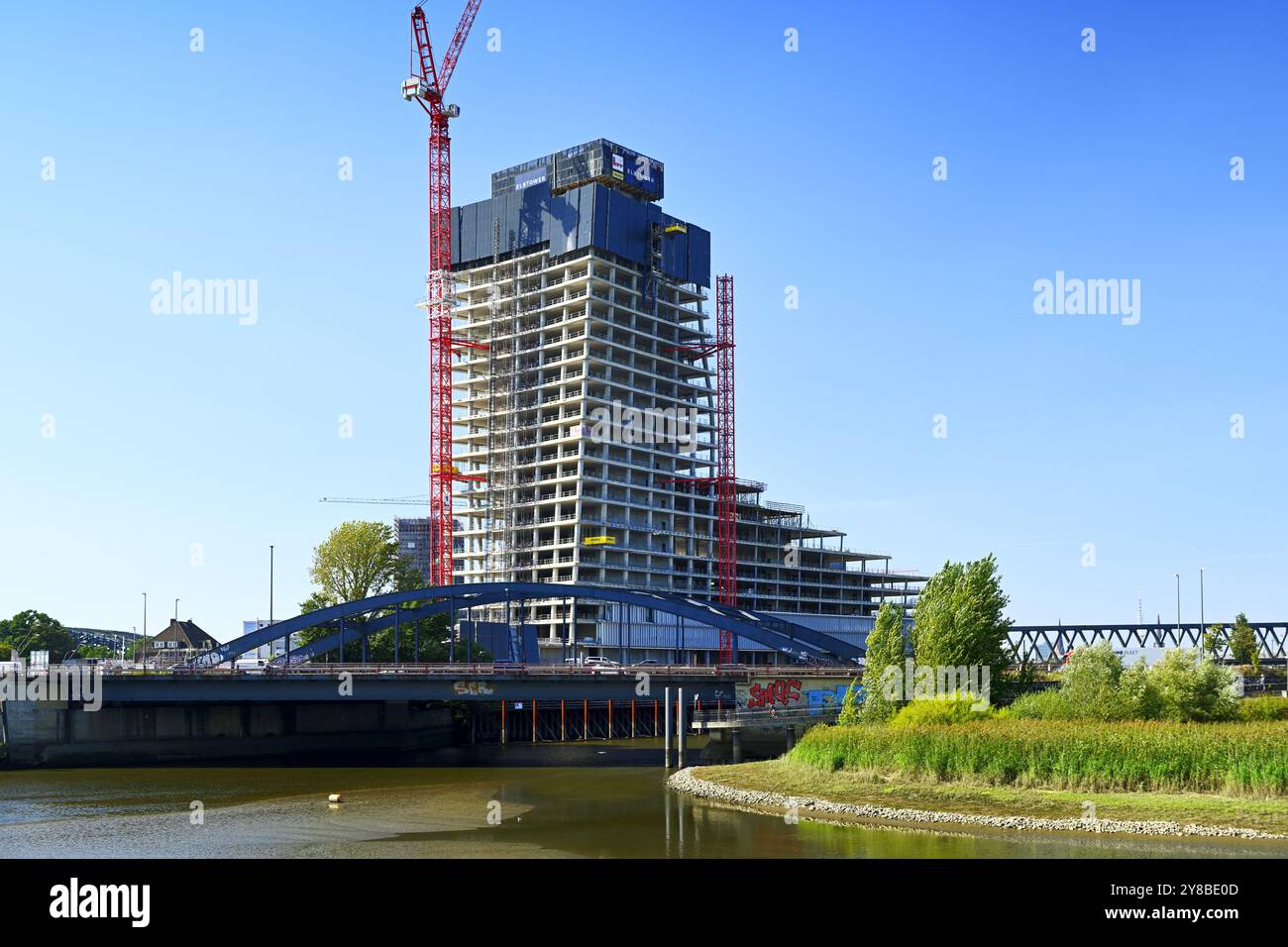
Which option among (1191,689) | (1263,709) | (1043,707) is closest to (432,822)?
(1043,707)

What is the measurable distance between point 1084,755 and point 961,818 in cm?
708

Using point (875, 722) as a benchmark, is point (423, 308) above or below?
above

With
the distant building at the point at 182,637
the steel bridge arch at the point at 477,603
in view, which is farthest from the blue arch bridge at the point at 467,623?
the distant building at the point at 182,637

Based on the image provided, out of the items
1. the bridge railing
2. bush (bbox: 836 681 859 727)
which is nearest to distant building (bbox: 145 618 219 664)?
the bridge railing

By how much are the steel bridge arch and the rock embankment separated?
153ft

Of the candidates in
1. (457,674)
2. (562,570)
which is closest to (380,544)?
(562,570)

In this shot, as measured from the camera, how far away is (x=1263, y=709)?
73.8 metres

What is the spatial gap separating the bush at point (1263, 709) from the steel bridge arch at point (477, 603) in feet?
167

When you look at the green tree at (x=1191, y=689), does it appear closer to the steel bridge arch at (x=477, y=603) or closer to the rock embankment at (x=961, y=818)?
the rock embankment at (x=961, y=818)
